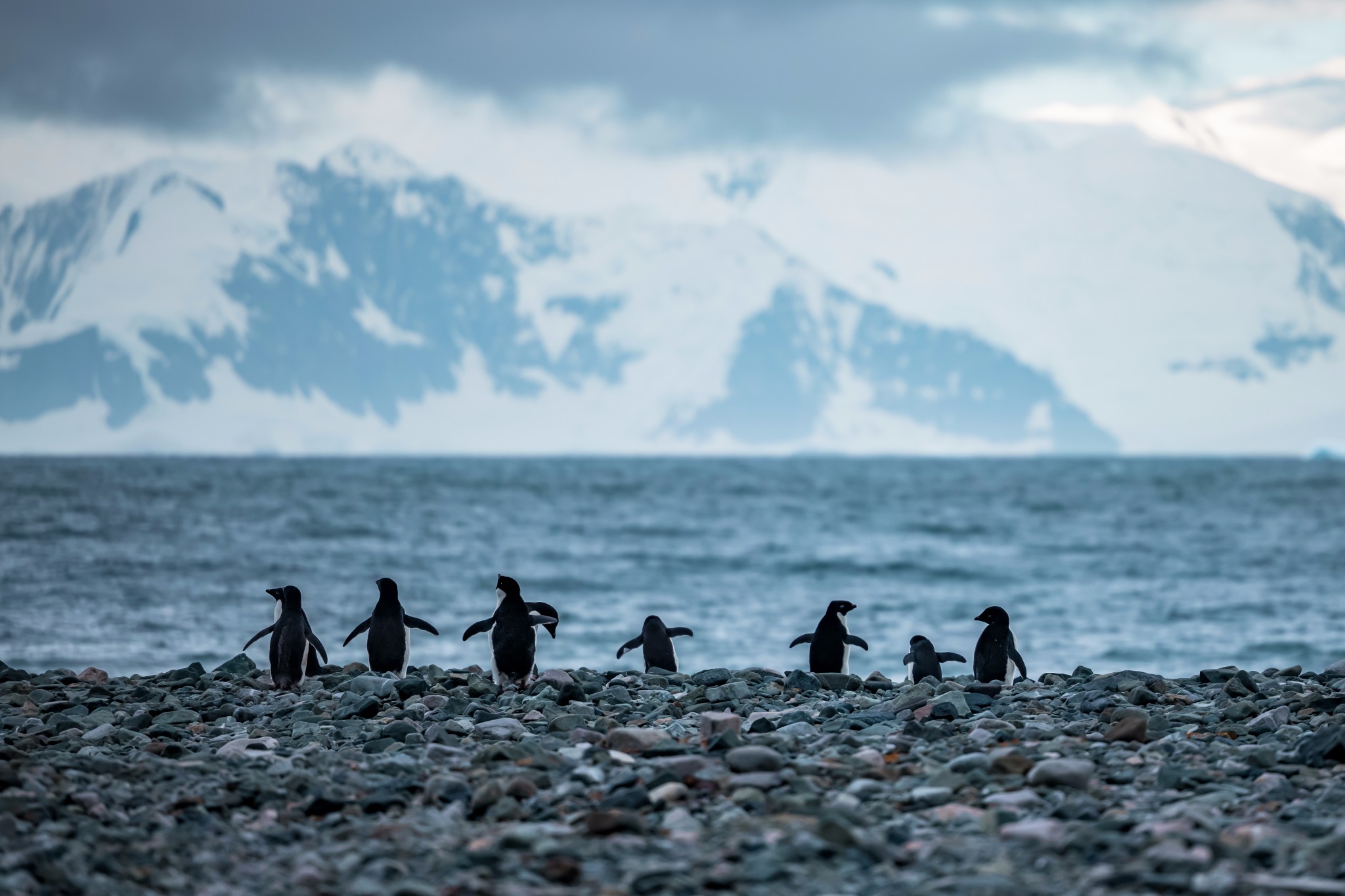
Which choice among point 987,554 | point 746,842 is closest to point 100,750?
point 746,842

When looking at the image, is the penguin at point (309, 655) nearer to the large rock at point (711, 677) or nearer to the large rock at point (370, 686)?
the large rock at point (370, 686)

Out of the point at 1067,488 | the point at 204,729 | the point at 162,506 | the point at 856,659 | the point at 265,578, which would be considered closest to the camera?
the point at 204,729

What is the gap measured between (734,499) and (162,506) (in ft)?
85.1

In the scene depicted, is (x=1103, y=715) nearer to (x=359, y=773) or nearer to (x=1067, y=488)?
(x=359, y=773)

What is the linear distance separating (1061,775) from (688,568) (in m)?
26.3

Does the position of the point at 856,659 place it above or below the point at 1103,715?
below

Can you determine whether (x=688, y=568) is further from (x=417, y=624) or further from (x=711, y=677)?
(x=711, y=677)

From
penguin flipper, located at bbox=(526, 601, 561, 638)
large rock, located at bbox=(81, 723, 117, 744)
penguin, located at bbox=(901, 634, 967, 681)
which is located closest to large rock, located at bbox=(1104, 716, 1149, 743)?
penguin, located at bbox=(901, 634, 967, 681)

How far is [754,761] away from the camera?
235 inches

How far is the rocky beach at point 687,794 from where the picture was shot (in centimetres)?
461

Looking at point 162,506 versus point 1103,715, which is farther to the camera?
point 162,506

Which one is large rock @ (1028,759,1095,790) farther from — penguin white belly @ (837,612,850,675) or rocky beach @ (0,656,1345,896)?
penguin white belly @ (837,612,850,675)

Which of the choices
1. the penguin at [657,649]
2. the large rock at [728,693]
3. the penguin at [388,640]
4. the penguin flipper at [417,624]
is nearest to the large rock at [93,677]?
the penguin at [388,640]

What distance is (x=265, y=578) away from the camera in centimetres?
2606
